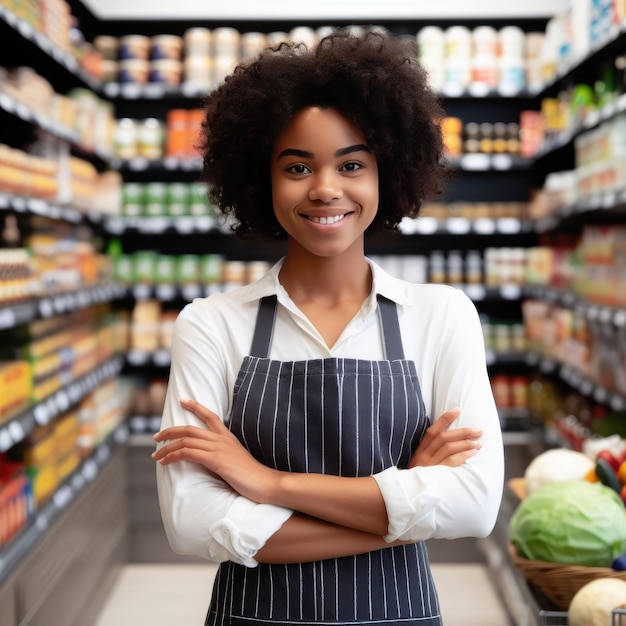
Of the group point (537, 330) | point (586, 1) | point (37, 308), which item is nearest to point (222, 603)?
point (37, 308)

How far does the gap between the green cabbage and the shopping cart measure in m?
0.13

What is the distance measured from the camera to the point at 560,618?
213cm

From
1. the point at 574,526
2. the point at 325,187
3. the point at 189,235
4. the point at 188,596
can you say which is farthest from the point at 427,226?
the point at 325,187

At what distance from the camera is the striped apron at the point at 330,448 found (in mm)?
1463

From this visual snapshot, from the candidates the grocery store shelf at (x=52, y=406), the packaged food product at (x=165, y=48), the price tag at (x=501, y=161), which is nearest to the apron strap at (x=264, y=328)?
the grocery store shelf at (x=52, y=406)

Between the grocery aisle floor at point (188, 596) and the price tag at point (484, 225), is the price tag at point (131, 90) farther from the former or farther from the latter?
the grocery aisle floor at point (188, 596)

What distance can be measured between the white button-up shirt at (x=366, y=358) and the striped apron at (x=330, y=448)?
0.05 metres

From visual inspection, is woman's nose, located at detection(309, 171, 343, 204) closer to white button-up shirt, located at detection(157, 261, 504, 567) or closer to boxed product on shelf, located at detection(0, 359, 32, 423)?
white button-up shirt, located at detection(157, 261, 504, 567)

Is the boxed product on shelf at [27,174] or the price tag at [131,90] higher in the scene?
the price tag at [131,90]

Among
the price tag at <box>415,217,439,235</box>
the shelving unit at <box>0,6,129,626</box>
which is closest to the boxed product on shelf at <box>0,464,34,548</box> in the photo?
the shelving unit at <box>0,6,129,626</box>

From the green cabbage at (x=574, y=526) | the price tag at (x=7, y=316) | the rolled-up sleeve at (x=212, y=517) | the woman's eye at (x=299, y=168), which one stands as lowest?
the green cabbage at (x=574, y=526)

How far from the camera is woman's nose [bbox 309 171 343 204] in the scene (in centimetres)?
143

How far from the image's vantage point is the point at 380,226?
1.75m

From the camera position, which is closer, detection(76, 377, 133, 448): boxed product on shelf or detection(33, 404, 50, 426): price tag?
detection(33, 404, 50, 426): price tag
